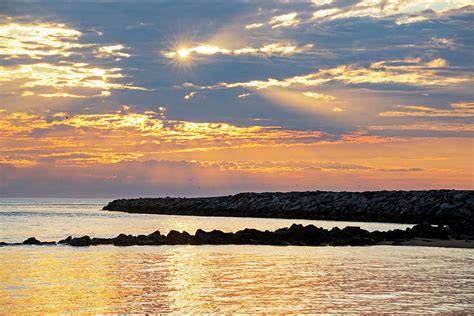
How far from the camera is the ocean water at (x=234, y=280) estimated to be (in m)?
17.3

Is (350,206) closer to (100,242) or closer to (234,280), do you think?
(100,242)

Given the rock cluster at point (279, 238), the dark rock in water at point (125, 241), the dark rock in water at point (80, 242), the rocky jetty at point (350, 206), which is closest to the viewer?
the dark rock in water at point (80, 242)

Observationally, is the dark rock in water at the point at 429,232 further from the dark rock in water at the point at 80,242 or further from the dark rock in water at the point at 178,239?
the dark rock in water at the point at 80,242

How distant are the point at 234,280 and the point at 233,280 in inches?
1.3

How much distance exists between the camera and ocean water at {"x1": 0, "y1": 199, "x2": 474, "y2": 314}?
1727cm

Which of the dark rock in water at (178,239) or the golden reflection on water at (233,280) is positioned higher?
the dark rock in water at (178,239)

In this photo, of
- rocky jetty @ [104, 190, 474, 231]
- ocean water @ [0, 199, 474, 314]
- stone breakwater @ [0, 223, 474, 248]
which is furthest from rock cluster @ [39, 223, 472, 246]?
rocky jetty @ [104, 190, 474, 231]

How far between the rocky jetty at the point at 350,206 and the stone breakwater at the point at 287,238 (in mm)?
5333

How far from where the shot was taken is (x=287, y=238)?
38.2 metres

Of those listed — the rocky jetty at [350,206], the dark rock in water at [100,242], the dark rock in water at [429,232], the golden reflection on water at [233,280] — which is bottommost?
the golden reflection on water at [233,280]

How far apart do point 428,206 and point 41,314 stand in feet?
166

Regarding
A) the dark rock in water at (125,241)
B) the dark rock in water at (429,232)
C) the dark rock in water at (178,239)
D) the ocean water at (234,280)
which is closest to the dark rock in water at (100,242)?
the dark rock in water at (125,241)

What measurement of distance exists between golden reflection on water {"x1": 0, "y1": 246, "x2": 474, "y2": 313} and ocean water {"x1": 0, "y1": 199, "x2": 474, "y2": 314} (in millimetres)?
30

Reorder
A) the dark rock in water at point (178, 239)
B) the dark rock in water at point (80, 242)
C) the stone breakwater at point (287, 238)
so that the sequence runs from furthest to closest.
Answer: the dark rock in water at point (178, 239) → the stone breakwater at point (287, 238) → the dark rock in water at point (80, 242)
